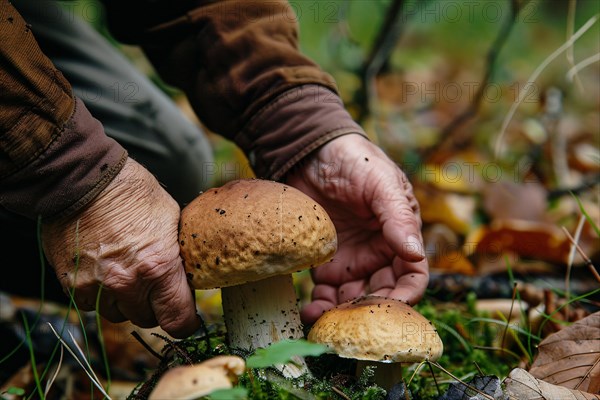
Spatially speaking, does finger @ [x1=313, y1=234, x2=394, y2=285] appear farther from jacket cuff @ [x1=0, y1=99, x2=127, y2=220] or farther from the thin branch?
the thin branch

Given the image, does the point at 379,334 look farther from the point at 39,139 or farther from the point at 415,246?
the point at 39,139

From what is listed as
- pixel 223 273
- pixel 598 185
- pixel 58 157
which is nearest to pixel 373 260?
pixel 223 273

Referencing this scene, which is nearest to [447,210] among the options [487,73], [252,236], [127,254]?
[487,73]

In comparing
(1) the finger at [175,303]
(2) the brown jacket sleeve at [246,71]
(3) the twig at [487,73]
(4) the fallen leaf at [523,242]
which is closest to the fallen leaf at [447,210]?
(4) the fallen leaf at [523,242]

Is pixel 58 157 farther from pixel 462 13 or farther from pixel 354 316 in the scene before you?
pixel 462 13

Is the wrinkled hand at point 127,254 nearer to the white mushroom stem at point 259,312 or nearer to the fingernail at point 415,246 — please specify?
the white mushroom stem at point 259,312

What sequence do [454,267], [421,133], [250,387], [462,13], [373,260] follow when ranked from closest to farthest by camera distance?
[250,387], [373,260], [454,267], [421,133], [462,13]

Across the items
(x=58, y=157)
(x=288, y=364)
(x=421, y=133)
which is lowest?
(x=421, y=133)
